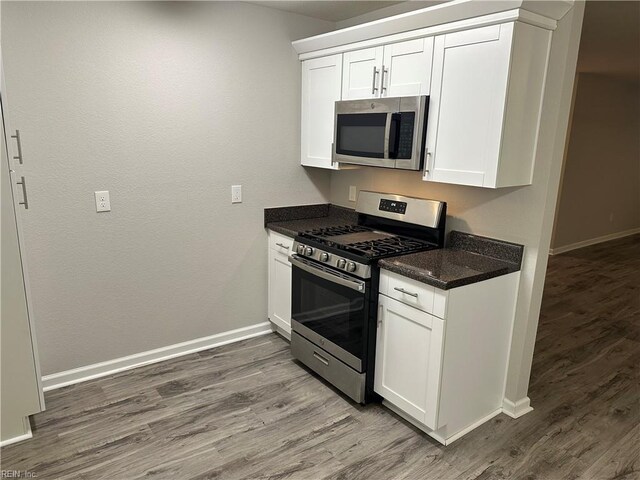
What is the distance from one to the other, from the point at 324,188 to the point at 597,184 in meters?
4.80

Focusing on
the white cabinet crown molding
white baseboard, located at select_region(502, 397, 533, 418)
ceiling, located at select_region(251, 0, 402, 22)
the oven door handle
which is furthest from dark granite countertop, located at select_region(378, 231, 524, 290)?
ceiling, located at select_region(251, 0, 402, 22)

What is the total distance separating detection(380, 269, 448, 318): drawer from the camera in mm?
2143

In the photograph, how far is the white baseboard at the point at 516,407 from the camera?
8.46 feet

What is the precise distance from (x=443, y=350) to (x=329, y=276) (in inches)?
30.6

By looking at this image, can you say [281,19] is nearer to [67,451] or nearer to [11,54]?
[11,54]

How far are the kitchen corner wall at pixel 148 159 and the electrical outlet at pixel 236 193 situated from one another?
0.05 metres

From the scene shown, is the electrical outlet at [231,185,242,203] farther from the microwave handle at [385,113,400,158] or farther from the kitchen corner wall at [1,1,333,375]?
the microwave handle at [385,113,400,158]

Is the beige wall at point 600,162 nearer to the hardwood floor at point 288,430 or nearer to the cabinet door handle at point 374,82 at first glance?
the hardwood floor at point 288,430

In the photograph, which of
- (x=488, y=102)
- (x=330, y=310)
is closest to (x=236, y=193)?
(x=330, y=310)

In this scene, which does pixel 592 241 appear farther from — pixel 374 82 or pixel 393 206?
pixel 374 82

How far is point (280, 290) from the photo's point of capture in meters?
3.32

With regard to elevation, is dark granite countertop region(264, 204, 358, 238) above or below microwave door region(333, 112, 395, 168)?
below

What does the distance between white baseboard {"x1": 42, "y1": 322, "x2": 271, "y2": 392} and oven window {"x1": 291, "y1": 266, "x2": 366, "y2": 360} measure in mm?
585

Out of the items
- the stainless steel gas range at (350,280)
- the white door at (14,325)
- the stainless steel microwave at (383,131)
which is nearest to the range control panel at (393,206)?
the stainless steel gas range at (350,280)
